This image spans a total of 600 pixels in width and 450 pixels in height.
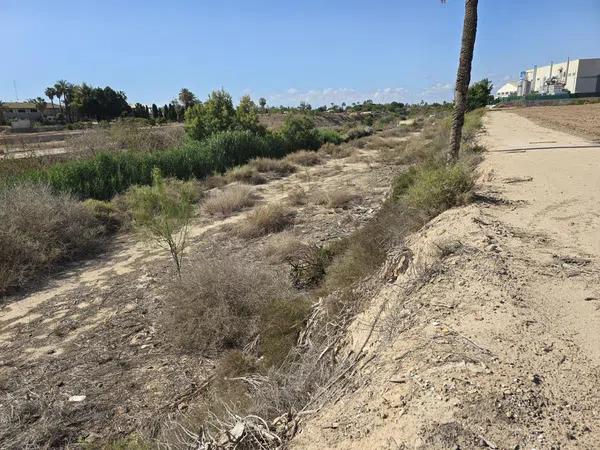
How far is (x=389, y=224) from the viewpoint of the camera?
8000mm

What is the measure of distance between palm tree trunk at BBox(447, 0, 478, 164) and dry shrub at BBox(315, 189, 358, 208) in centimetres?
422

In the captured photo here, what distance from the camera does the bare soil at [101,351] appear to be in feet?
16.5

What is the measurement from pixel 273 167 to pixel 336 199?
1031 centimetres

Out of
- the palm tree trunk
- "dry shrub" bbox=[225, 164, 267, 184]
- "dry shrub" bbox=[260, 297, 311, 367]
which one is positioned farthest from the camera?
"dry shrub" bbox=[225, 164, 267, 184]

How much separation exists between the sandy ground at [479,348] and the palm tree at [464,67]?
554 centimetres

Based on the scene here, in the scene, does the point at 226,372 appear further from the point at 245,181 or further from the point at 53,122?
the point at 53,122

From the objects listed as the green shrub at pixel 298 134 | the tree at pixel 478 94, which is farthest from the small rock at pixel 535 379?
the tree at pixel 478 94

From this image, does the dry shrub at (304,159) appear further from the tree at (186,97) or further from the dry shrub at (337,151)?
the tree at (186,97)

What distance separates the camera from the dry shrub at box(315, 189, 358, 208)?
15.1 metres

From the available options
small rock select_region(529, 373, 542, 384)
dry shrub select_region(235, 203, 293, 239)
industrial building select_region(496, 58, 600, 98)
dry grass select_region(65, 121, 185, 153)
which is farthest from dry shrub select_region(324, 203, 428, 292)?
industrial building select_region(496, 58, 600, 98)

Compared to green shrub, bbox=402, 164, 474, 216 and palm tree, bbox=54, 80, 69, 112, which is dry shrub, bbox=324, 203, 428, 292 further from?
palm tree, bbox=54, 80, 69, 112

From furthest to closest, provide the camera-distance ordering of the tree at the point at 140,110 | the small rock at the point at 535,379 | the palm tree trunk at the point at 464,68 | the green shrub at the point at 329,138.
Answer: the tree at the point at 140,110 < the green shrub at the point at 329,138 < the palm tree trunk at the point at 464,68 < the small rock at the point at 535,379

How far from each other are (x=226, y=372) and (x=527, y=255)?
406 cm

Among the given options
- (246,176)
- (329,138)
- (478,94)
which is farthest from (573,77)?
(246,176)
